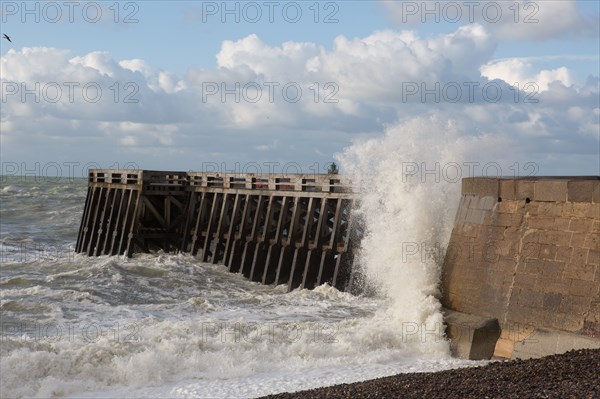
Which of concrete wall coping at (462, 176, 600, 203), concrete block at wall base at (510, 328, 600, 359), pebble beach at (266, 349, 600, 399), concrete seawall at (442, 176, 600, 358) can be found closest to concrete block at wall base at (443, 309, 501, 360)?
concrete seawall at (442, 176, 600, 358)

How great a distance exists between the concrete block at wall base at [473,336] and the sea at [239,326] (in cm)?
19

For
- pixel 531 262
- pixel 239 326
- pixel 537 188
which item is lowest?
pixel 239 326

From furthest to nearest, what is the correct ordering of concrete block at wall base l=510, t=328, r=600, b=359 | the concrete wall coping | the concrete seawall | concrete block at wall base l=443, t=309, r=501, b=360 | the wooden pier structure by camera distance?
the wooden pier structure, concrete block at wall base l=443, t=309, r=501, b=360, the concrete wall coping, the concrete seawall, concrete block at wall base l=510, t=328, r=600, b=359

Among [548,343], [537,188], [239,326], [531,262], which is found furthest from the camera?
[239,326]

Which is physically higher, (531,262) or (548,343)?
(531,262)

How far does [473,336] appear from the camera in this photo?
→ 11.6m

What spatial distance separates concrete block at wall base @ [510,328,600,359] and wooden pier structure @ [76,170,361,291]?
684cm

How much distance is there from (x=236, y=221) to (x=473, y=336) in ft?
41.1

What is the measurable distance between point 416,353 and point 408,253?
241 cm

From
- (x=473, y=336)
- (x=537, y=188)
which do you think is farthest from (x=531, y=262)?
(x=473, y=336)

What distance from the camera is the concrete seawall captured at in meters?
10.8

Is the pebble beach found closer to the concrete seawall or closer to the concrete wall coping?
the concrete seawall

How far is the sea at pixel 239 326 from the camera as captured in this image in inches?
437

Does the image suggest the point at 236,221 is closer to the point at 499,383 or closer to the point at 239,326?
the point at 239,326
